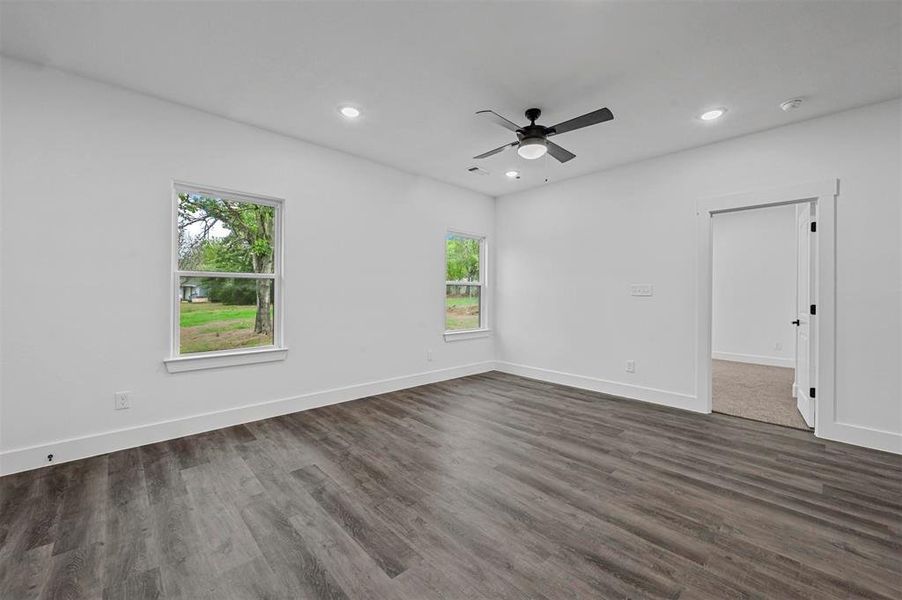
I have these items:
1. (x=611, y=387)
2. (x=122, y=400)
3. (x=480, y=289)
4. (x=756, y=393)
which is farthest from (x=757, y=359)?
(x=122, y=400)

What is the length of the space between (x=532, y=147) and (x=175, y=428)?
3.81 metres

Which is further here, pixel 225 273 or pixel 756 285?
pixel 756 285

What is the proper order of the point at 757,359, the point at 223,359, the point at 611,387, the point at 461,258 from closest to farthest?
the point at 223,359 → the point at 611,387 → the point at 461,258 → the point at 757,359

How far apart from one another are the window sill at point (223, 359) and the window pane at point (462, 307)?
2.43m

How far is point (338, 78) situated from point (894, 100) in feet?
14.4

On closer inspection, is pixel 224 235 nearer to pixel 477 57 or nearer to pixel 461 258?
pixel 477 57

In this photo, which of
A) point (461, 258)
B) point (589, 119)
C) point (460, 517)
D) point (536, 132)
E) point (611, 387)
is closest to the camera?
point (460, 517)

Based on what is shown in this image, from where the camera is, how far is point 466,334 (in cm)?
560

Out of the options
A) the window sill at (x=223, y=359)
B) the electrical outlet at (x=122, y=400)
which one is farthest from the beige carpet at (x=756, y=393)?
the electrical outlet at (x=122, y=400)

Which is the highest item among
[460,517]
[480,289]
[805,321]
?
[480,289]

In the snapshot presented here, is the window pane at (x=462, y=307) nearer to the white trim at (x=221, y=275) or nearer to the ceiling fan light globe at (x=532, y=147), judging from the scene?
the white trim at (x=221, y=275)

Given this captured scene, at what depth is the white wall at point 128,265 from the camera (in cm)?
258

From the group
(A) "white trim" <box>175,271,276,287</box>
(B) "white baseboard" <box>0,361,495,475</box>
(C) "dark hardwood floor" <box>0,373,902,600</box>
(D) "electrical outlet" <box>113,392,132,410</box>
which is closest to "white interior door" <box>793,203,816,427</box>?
(C) "dark hardwood floor" <box>0,373,902,600</box>

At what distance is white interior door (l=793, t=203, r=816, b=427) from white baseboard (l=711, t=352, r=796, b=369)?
275cm
